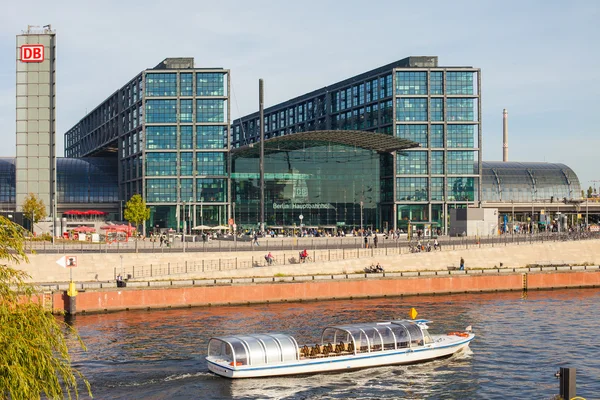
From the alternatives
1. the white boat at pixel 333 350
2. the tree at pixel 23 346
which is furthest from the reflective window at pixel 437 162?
the tree at pixel 23 346

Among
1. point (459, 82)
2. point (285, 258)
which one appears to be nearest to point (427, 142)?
point (459, 82)

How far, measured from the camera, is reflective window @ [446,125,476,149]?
147000mm

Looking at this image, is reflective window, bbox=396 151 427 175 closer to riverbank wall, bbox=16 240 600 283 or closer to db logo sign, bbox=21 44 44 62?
riverbank wall, bbox=16 240 600 283

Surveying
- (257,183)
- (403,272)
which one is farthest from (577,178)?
(403,272)

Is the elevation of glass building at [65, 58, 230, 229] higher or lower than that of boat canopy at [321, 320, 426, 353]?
higher

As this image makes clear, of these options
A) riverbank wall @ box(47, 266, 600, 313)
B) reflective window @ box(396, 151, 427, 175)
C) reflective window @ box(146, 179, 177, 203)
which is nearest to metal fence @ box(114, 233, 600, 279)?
riverbank wall @ box(47, 266, 600, 313)

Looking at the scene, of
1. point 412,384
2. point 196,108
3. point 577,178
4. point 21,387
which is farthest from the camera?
point 577,178

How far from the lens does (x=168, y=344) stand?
1923 inches

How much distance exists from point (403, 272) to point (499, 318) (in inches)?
800

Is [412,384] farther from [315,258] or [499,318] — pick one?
[315,258]

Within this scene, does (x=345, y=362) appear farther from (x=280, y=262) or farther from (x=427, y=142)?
(x=427, y=142)

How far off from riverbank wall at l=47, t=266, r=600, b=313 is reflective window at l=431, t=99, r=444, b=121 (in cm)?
6036

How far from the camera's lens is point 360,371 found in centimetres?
4259

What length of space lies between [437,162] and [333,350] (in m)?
109
